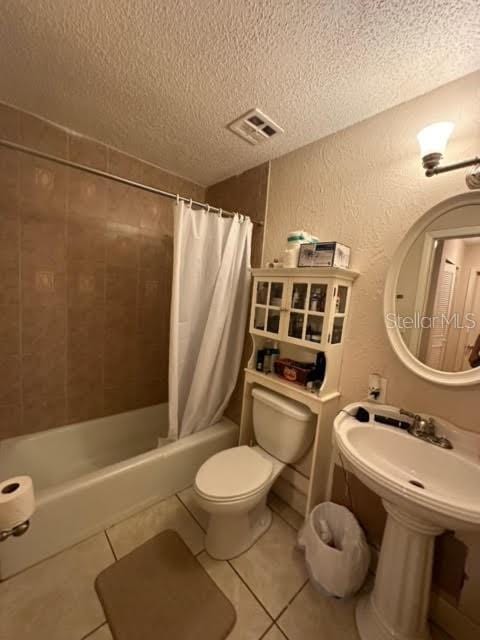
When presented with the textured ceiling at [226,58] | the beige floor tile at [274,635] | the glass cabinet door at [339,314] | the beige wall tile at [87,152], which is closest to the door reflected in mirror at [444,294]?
the glass cabinet door at [339,314]

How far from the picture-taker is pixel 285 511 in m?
1.56

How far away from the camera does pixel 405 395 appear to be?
1.14 metres

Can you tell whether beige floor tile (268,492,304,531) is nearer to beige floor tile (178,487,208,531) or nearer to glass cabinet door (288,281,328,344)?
beige floor tile (178,487,208,531)

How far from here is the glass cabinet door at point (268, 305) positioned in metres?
1.49

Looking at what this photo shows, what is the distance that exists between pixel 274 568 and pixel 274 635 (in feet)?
0.83

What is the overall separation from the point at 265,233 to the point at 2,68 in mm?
1460

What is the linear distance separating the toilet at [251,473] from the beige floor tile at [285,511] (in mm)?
86

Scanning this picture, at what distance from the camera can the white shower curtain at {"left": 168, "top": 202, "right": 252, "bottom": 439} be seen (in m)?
1.53

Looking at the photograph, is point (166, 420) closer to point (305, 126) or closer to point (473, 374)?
point (473, 374)

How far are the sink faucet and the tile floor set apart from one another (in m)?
0.77

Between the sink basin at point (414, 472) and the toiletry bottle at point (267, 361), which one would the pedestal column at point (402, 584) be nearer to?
the sink basin at point (414, 472)

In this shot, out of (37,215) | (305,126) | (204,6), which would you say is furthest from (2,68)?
(305,126)

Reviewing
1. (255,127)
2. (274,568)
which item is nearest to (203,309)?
(255,127)

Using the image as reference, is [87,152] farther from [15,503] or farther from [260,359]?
[15,503]
